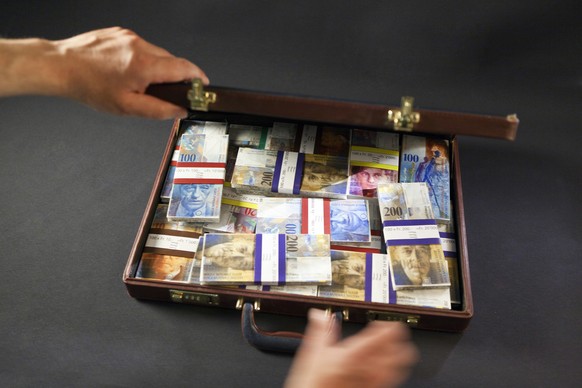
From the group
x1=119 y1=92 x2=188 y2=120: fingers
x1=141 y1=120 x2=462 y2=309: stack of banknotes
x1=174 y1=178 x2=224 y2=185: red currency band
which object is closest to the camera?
x1=119 y1=92 x2=188 y2=120: fingers

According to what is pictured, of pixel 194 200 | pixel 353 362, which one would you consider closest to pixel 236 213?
pixel 194 200

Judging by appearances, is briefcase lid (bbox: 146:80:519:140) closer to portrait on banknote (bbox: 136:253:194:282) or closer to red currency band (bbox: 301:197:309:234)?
red currency band (bbox: 301:197:309:234)

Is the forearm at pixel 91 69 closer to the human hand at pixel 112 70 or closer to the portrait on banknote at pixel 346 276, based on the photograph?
the human hand at pixel 112 70

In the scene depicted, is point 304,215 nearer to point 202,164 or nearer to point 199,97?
point 202,164

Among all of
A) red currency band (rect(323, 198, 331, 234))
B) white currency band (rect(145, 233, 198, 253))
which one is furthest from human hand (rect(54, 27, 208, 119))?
red currency band (rect(323, 198, 331, 234))

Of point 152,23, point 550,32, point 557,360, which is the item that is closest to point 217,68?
point 152,23

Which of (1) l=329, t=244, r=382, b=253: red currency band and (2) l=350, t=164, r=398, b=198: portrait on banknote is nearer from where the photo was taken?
(1) l=329, t=244, r=382, b=253: red currency band

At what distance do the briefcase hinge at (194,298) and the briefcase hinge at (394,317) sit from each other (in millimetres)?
513

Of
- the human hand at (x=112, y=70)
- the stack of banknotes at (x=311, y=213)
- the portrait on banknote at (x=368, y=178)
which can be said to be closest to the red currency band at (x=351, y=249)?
the stack of banknotes at (x=311, y=213)

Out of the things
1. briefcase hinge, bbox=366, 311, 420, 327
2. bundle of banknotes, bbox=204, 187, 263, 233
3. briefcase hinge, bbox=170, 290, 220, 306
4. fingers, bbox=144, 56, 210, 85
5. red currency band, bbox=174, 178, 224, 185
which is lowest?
briefcase hinge, bbox=170, 290, 220, 306

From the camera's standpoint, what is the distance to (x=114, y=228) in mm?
2377

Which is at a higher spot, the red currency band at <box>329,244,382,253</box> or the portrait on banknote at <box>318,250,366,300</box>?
the red currency band at <box>329,244,382,253</box>

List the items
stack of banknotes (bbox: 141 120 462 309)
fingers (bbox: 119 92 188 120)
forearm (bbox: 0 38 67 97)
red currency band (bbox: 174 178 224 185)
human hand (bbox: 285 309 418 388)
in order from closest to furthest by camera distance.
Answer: human hand (bbox: 285 309 418 388), forearm (bbox: 0 38 67 97), fingers (bbox: 119 92 188 120), stack of banknotes (bbox: 141 120 462 309), red currency band (bbox: 174 178 224 185)

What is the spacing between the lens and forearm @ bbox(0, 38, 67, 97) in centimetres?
187
